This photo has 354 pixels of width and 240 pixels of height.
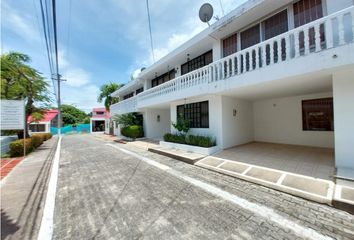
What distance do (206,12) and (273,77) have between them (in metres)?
5.18

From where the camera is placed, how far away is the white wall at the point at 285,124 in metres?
8.15

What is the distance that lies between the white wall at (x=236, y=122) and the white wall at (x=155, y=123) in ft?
27.5

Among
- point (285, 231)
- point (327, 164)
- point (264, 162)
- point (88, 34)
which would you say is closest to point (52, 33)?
point (88, 34)

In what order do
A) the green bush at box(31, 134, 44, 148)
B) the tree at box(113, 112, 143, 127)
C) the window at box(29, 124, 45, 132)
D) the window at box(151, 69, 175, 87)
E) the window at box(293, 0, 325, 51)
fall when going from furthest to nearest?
the window at box(29, 124, 45, 132) < the tree at box(113, 112, 143, 127) < the window at box(151, 69, 175, 87) < the green bush at box(31, 134, 44, 148) < the window at box(293, 0, 325, 51)

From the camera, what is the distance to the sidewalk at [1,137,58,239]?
2.89 meters

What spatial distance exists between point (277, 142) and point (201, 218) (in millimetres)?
8656

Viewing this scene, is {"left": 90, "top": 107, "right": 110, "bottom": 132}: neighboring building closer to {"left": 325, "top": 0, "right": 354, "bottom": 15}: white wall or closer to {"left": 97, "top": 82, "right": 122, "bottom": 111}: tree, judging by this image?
{"left": 97, "top": 82, "right": 122, "bottom": 111}: tree

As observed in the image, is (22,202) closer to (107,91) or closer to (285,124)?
(285,124)

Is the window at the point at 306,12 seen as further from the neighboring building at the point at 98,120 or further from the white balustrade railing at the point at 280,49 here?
the neighboring building at the point at 98,120

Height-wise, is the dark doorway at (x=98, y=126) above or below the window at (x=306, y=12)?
below

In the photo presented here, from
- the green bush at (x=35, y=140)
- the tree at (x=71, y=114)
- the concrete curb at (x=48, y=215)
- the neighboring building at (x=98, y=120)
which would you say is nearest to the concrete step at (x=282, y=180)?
the concrete curb at (x=48, y=215)

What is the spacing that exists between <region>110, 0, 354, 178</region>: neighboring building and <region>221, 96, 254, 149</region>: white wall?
0.05 meters

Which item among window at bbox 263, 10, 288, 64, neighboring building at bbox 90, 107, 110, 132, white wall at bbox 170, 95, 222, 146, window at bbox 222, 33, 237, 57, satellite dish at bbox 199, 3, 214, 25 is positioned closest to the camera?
window at bbox 263, 10, 288, 64

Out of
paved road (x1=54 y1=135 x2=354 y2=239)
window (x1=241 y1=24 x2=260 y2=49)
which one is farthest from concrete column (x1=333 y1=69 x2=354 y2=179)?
window (x1=241 y1=24 x2=260 y2=49)
